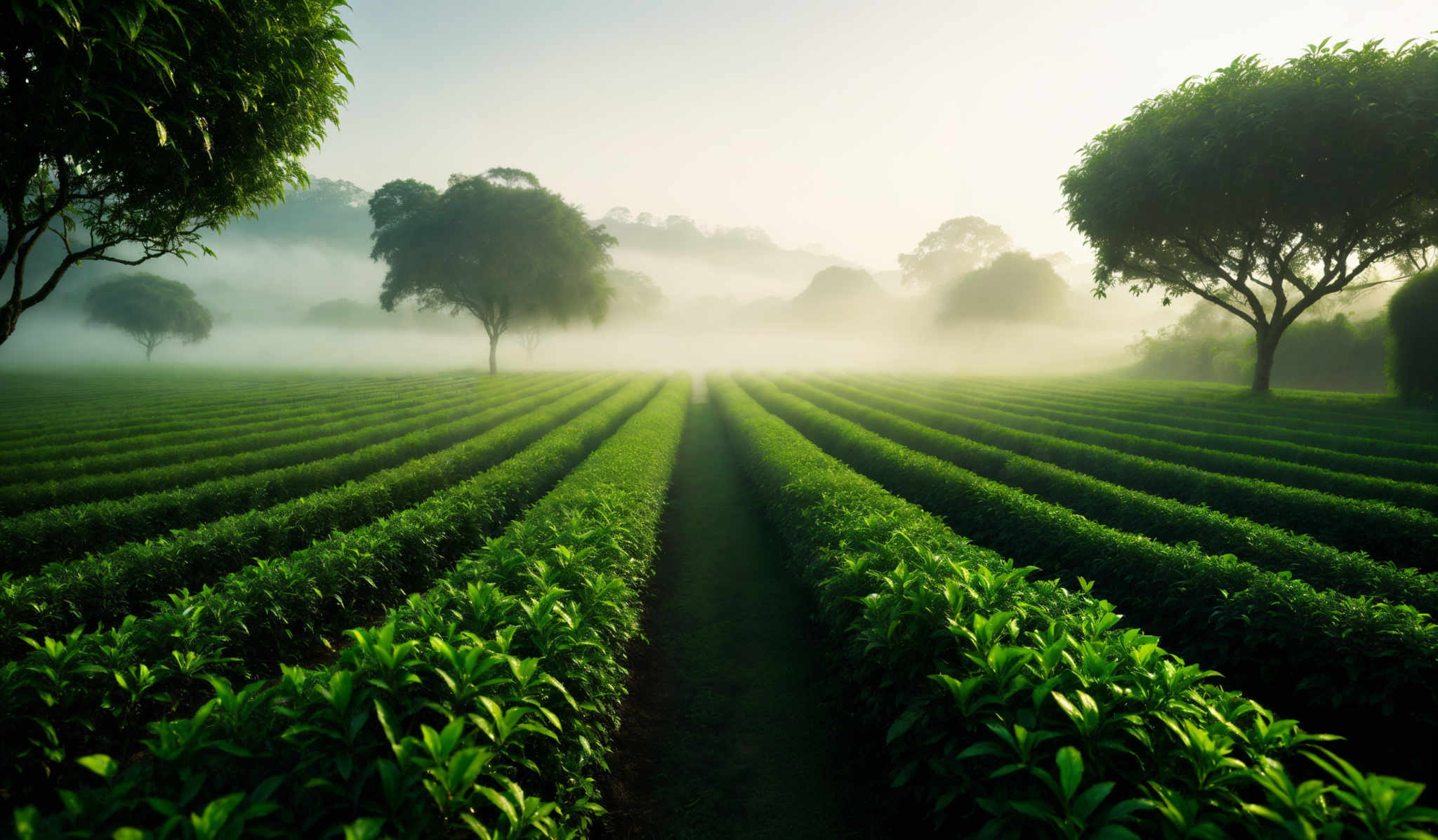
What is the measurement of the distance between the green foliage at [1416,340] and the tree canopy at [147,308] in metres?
99.3

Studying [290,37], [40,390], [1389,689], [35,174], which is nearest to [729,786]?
[1389,689]

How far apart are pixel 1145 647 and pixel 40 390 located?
5064 cm

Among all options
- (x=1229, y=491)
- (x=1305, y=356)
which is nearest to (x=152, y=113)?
(x=1229, y=491)

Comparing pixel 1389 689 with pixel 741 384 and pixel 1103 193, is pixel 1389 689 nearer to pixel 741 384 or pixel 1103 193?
pixel 1103 193

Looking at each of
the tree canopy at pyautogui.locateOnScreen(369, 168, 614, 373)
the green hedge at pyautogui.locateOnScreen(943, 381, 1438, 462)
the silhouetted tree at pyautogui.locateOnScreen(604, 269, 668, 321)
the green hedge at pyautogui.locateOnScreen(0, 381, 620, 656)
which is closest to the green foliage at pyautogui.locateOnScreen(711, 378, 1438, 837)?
the green hedge at pyautogui.locateOnScreen(0, 381, 620, 656)

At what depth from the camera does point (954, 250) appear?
8994cm

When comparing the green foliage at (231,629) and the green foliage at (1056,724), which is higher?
the green foliage at (1056,724)

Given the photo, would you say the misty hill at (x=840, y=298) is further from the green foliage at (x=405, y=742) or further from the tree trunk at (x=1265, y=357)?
the green foliage at (x=405, y=742)

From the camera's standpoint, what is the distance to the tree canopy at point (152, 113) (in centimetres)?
581

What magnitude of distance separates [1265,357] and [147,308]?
316 feet

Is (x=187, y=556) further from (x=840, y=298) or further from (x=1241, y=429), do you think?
(x=840, y=298)

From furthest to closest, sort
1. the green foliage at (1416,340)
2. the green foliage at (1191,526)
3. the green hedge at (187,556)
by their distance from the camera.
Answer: the green foliage at (1416,340) → the green foliage at (1191,526) → the green hedge at (187,556)

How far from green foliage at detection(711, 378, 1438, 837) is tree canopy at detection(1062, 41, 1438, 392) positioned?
68.3 feet

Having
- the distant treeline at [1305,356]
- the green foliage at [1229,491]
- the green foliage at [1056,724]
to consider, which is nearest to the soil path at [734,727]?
the green foliage at [1056,724]
